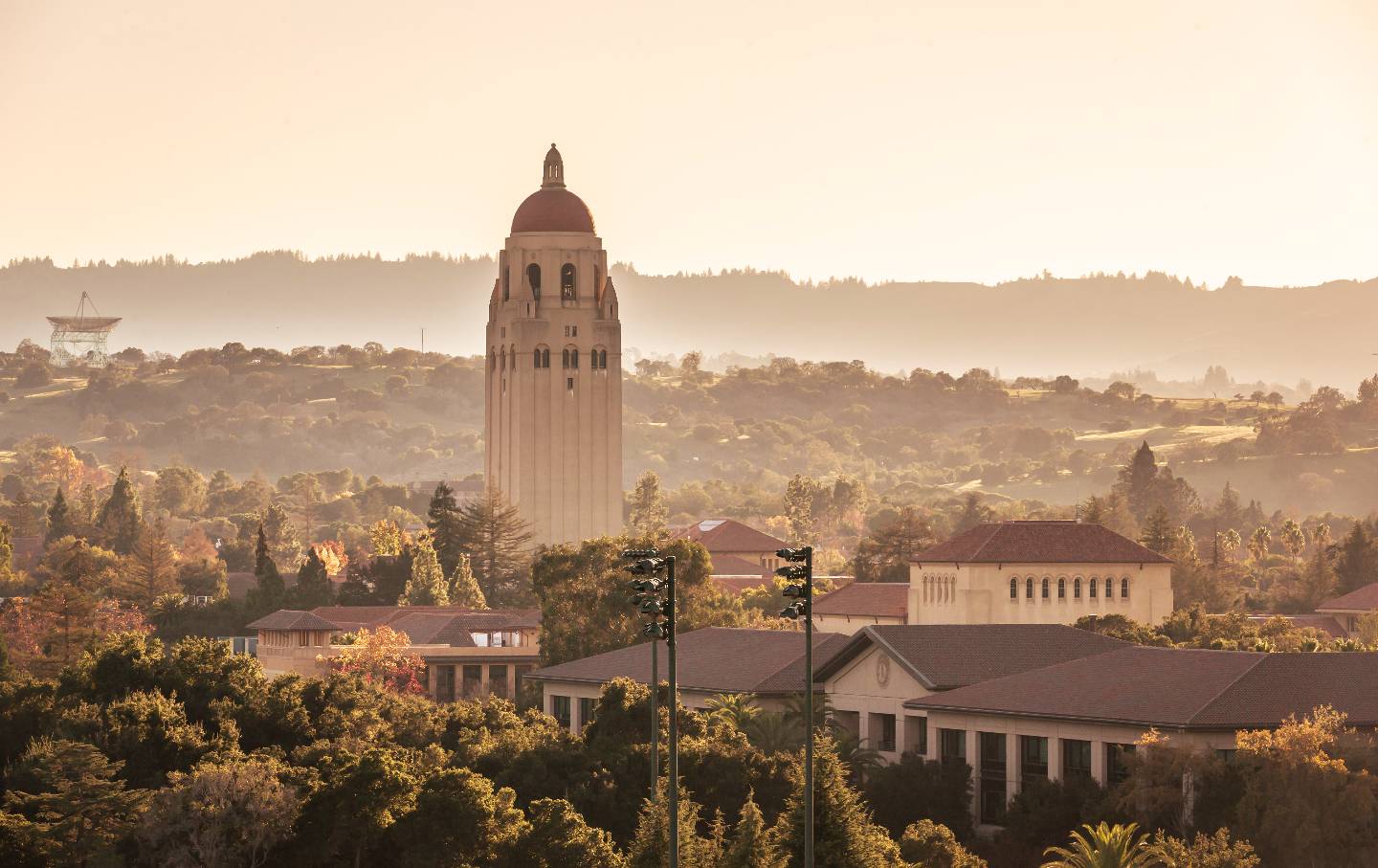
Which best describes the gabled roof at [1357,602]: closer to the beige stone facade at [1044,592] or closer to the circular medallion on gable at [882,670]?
the beige stone facade at [1044,592]

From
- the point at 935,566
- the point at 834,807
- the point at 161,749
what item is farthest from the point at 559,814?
the point at 935,566

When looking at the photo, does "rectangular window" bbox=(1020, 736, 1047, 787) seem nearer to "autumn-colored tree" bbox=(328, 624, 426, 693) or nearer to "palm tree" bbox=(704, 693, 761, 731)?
"palm tree" bbox=(704, 693, 761, 731)

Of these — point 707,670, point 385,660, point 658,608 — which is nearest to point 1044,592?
point 385,660

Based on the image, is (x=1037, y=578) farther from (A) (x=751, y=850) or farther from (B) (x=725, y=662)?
(A) (x=751, y=850)

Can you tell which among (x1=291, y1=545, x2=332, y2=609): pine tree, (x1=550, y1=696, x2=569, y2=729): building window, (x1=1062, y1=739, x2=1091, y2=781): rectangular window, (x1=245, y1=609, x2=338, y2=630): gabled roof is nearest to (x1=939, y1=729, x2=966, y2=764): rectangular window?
(x1=1062, y1=739, x2=1091, y2=781): rectangular window

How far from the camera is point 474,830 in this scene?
78375mm

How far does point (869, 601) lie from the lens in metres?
169

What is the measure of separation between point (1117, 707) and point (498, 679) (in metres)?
73.1

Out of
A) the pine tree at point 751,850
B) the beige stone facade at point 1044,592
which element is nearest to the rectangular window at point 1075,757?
the pine tree at point 751,850

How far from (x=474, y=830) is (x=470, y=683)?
84853 mm

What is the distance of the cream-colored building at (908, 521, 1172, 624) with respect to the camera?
154 m

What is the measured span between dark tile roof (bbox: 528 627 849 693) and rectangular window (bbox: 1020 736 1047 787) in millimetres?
15272

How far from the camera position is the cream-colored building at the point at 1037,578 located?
507 ft

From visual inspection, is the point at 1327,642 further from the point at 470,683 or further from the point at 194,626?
the point at 194,626
